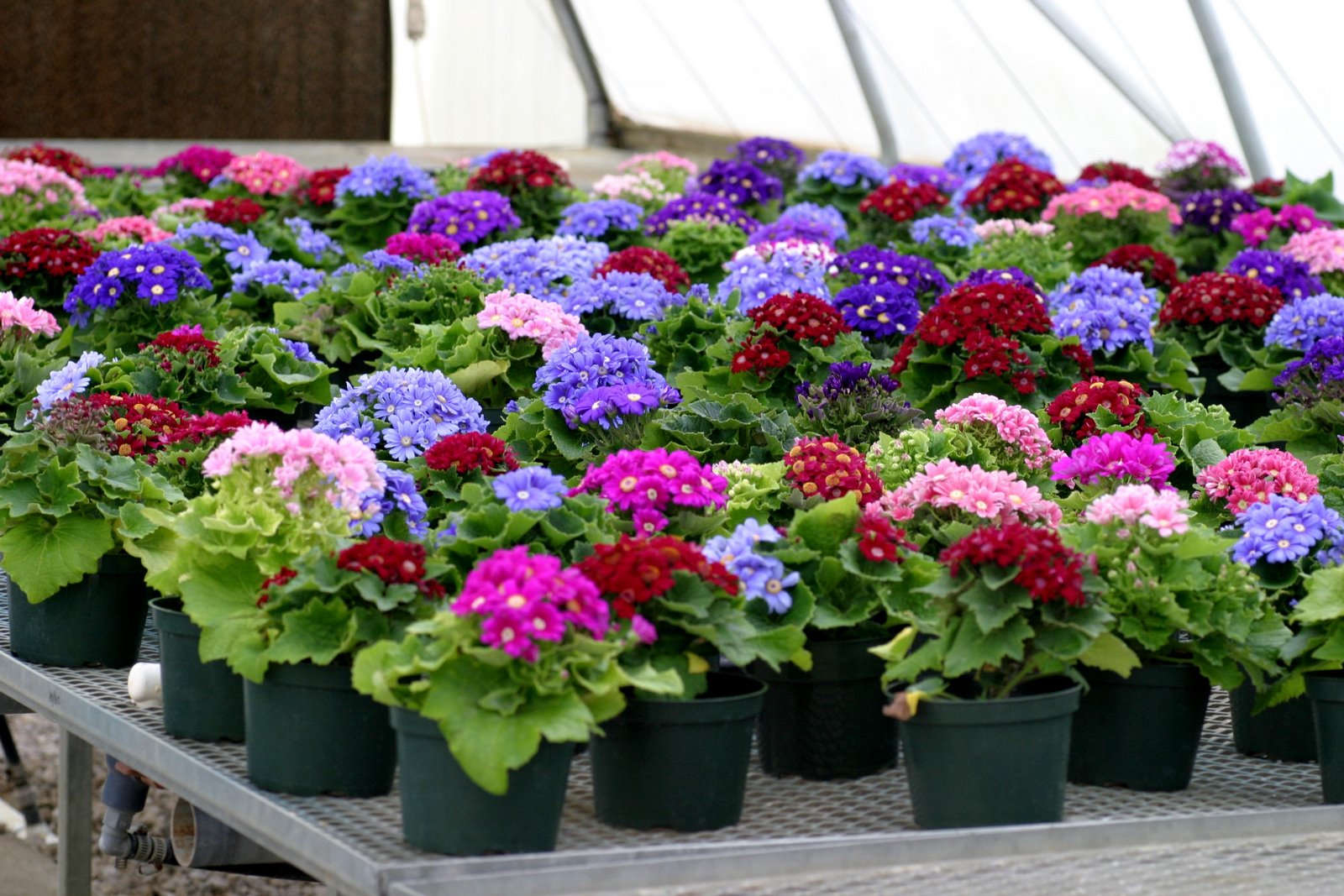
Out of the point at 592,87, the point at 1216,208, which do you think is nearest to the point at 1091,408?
the point at 1216,208

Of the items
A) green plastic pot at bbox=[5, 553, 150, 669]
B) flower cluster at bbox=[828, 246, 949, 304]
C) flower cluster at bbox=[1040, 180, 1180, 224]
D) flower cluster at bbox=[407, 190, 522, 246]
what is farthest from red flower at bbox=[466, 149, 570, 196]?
green plastic pot at bbox=[5, 553, 150, 669]

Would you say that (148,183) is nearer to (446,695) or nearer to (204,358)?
(204,358)

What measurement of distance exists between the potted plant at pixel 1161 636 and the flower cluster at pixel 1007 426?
1.97ft

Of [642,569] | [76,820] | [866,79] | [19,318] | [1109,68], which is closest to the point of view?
[642,569]

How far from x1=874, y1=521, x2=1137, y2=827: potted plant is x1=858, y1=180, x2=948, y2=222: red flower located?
3591 millimetres

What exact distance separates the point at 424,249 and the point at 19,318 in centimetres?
125

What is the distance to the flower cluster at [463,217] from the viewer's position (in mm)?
5387

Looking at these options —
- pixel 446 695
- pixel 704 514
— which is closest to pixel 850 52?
pixel 704 514

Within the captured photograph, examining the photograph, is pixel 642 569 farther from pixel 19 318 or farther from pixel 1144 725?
pixel 19 318

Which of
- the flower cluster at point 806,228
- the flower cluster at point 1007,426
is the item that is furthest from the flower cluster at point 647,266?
the flower cluster at point 1007,426

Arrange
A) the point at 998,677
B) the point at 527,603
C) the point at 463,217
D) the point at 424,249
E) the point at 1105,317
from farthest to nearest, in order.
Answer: the point at 463,217 → the point at 424,249 → the point at 1105,317 → the point at 998,677 → the point at 527,603

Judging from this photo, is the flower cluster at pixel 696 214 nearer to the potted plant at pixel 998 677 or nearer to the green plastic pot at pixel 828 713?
the green plastic pot at pixel 828 713

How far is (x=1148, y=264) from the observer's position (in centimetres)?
523

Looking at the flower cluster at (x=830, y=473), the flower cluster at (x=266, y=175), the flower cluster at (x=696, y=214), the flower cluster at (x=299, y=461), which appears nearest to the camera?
the flower cluster at (x=299, y=461)
